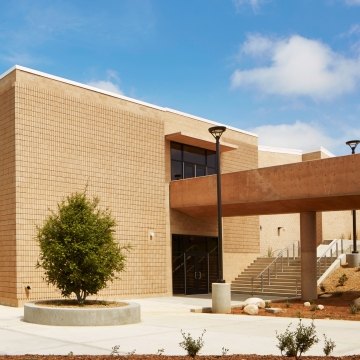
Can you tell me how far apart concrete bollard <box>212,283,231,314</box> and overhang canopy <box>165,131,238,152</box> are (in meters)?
10.4

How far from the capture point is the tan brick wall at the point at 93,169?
2116 centimetres

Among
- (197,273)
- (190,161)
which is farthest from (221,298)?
(190,161)

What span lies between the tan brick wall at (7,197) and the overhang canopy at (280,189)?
8860mm

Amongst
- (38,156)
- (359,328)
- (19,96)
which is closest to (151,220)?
(38,156)

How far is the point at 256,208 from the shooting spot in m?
24.5

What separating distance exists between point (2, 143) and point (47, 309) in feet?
31.5

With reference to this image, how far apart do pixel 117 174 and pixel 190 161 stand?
5668 millimetres

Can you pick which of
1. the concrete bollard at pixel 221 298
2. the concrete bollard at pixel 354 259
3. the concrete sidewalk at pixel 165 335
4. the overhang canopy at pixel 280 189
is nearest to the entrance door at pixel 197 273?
the overhang canopy at pixel 280 189

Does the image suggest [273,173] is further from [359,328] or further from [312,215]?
[359,328]

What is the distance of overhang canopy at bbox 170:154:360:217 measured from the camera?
19938 mm

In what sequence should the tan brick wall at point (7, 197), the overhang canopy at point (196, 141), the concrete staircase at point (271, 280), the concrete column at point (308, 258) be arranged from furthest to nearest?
the concrete staircase at point (271, 280), the overhang canopy at point (196, 141), the concrete column at point (308, 258), the tan brick wall at point (7, 197)

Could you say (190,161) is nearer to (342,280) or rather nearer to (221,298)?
(342,280)

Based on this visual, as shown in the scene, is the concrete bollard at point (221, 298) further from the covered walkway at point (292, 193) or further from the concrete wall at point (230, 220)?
the concrete wall at point (230, 220)

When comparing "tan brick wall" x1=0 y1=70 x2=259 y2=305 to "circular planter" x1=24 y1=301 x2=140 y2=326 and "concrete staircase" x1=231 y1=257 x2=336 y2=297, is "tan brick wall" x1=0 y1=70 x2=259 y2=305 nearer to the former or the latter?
"concrete staircase" x1=231 y1=257 x2=336 y2=297
